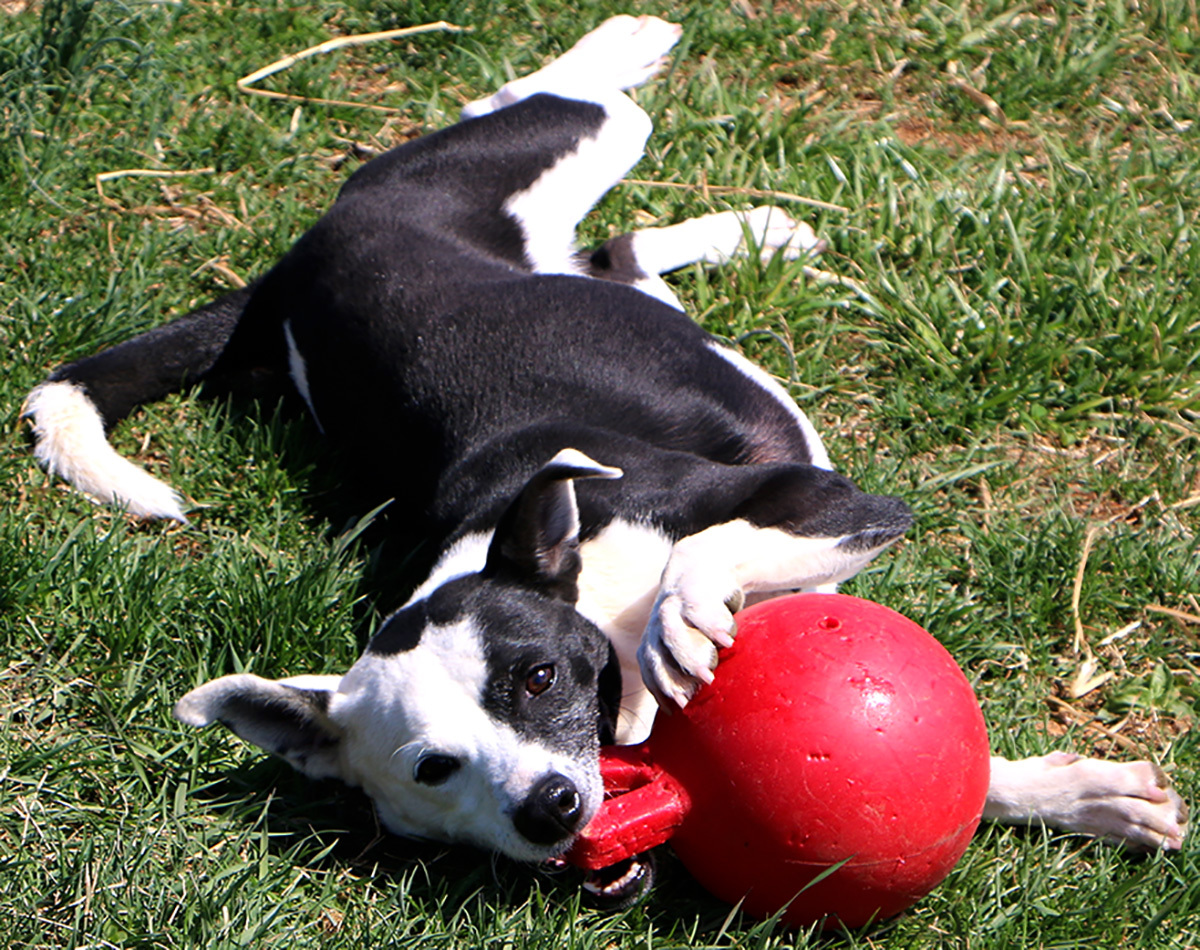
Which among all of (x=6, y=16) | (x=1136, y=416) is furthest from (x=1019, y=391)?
(x=6, y=16)

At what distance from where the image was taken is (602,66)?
15.9 feet

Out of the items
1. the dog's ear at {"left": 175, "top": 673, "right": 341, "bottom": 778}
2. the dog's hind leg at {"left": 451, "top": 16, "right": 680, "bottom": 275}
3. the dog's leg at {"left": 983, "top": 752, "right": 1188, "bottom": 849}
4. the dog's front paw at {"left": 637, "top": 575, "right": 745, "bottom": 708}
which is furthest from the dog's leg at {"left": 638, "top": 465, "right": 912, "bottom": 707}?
the dog's hind leg at {"left": 451, "top": 16, "right": 680, "bottom": 275}

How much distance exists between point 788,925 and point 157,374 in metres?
2.48

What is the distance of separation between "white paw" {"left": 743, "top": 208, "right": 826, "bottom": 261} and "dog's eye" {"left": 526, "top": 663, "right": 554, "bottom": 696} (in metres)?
2.08

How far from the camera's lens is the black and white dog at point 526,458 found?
8.60 feet

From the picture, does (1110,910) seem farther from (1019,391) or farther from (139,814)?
(139,814)

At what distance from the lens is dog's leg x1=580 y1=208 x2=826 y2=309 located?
4273 mm

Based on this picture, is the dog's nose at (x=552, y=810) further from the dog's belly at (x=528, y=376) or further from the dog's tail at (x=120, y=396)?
the dog's tail at (x=120, y=396)

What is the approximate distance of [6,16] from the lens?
199 inches

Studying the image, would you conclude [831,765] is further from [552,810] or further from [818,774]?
[552,810]

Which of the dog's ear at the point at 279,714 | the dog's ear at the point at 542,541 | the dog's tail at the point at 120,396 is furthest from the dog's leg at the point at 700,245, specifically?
the dog's ear at the point at 279,714

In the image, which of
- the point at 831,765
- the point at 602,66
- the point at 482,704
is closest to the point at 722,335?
the point at 602,66

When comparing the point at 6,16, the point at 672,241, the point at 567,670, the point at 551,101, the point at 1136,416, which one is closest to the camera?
the point at 567,670

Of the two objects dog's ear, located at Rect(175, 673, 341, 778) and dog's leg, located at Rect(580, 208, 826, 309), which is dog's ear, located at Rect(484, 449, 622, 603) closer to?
dog's ear, located at Rect(175, 673, 341, 778)
